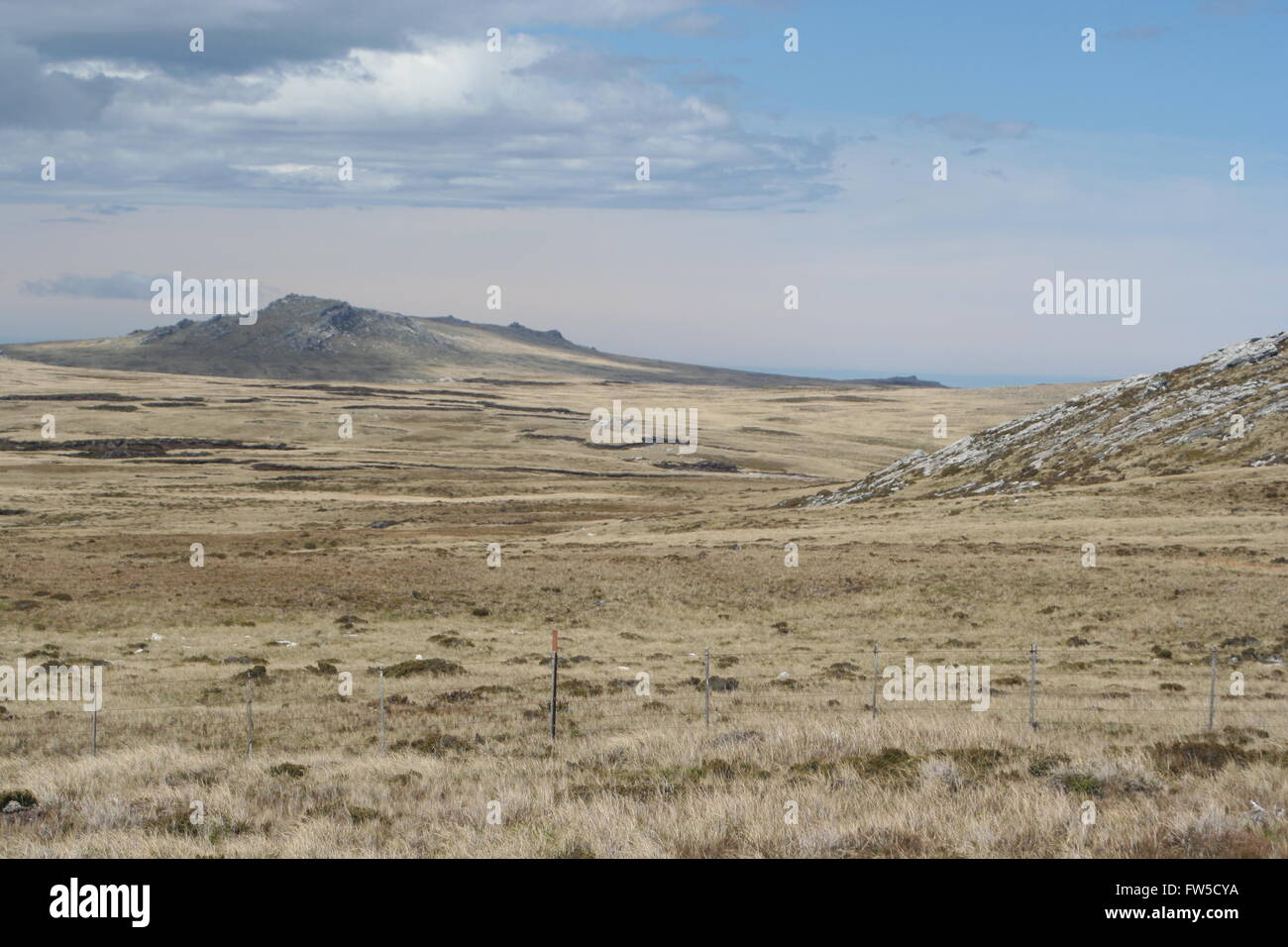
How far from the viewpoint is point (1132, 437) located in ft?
274

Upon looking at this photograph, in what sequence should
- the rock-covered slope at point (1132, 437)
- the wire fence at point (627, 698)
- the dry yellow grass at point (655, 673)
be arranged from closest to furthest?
1. the dry yellow grass at point (655, 673)
2. the wire fence at point (627, 698)
3. the rock-covered slope at point (1132, 437)

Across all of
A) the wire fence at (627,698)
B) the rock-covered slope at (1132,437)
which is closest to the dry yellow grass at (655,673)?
the wire fence at (627,698)

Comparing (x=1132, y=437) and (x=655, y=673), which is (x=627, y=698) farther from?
(x=1132, y=437)

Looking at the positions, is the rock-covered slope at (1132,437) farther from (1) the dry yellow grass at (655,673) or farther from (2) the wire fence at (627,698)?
(2) the wire fence at (627,698)

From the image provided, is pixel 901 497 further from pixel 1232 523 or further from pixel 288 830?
pixel 288 830

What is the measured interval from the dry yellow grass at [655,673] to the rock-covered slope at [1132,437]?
9.66 meters

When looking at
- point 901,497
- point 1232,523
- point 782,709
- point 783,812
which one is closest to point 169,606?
point 782,709

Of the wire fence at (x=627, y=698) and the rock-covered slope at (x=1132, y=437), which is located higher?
the rock-covered slope at (x=1132, y=437)

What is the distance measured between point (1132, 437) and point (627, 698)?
70131mm

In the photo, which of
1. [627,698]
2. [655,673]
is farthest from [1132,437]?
[627,698]

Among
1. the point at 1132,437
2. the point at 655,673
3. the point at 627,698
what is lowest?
the point at 655,673

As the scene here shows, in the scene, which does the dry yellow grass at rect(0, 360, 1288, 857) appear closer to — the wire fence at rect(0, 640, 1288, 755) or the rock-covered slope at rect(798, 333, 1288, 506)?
the wire fence at rect(0, 640, 1288, 755)

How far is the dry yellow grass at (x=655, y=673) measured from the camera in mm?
11984

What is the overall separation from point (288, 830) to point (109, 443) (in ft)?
483
